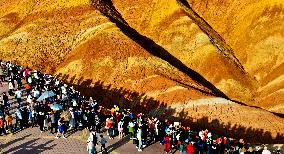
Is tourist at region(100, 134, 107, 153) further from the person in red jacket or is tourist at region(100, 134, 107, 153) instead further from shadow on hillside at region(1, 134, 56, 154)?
the person in red jacket

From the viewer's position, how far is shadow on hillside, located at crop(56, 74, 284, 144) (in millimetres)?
55562

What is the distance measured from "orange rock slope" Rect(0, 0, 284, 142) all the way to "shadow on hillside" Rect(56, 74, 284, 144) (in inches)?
17.5

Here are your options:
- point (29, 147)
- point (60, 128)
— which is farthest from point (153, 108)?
point (29, 147)

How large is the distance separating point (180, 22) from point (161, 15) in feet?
18.8

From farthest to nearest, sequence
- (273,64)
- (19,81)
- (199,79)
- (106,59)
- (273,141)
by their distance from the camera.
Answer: (273,64) < (199,79) < (106,59) < (273,141) < (19,81)

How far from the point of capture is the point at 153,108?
61250 millimetres

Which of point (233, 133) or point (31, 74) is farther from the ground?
point (31, 74)

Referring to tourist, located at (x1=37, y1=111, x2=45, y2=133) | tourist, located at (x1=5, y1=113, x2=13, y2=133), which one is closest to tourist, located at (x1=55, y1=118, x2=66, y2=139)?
tourist, located at (x1=37, y1=111, x2=45, y2=133)

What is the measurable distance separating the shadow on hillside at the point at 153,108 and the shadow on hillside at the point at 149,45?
13.1 m

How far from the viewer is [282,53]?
288 feet

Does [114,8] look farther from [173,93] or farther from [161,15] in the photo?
[173,93]

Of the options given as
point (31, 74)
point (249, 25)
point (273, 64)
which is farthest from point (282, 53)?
point (31, 74)

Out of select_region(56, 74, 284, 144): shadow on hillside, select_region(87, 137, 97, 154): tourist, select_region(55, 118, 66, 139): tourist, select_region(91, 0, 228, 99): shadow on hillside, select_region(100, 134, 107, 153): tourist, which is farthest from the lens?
select_region(91, 0, 228, 99): shadow on hillside

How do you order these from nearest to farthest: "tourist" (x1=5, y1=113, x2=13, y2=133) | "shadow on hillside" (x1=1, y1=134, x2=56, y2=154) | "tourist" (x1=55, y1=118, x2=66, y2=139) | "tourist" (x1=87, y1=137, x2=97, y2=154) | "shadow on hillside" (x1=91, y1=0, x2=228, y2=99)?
"tourist" (x1=87, y1=137, x2=97, y2=154), "shadow on hillside" (x1=1, y1=134, x2=56, y2=154), "tourist" (x1=55, y1=118, x2=66, y2=139), "tourist" (x1=5, y1=113, x2=13, y2=133), "shadow on hillside" (x1=91, y1=0, x2=228, y2=99)
